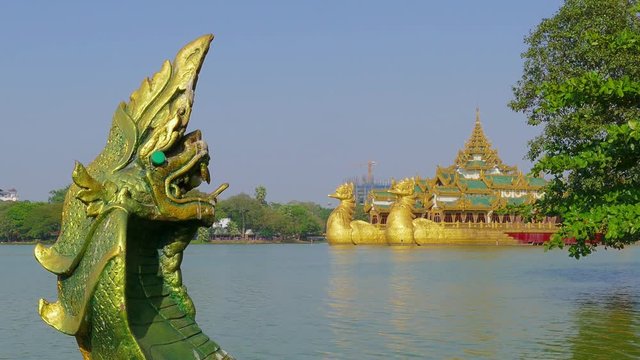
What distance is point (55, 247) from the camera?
5.14m

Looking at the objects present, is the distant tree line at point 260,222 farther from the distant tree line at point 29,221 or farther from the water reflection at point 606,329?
the water reflection at point 606,329

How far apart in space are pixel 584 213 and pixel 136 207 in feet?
24.9

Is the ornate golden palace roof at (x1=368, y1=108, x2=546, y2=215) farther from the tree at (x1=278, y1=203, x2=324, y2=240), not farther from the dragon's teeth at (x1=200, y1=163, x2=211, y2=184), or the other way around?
the dragon's teeth at (x1=200, y1=163, x2=211, y2=184)

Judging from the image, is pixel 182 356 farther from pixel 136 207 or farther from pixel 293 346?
pixel 293 346

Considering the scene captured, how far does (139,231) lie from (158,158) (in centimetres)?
47

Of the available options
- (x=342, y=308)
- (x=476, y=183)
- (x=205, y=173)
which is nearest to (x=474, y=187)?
(x=476, y=183)

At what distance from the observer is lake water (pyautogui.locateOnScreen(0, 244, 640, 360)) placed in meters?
12.1

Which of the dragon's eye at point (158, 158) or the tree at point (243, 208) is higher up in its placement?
the tree at point (243, 208)

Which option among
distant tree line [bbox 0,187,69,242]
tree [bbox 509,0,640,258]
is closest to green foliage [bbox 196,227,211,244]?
distant tree line [bbox 0,187,69,242]

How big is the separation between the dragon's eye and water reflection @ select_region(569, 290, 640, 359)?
7817 mm

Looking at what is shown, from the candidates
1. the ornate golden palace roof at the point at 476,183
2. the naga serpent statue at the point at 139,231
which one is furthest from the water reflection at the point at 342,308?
the ornate golden palace roof at the point at 476,183

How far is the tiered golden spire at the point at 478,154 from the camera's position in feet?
193

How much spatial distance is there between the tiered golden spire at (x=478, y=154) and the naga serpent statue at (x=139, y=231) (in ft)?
179

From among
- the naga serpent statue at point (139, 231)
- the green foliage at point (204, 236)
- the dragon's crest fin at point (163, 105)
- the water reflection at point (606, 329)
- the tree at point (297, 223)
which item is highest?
the tree at point (297, 223)
